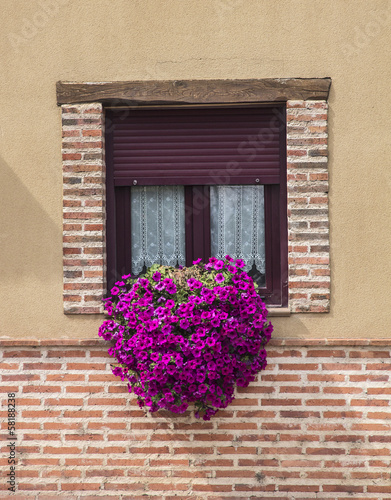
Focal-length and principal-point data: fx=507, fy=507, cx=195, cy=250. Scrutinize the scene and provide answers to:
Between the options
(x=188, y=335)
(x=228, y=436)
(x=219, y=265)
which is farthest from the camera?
(x=228, y=436)

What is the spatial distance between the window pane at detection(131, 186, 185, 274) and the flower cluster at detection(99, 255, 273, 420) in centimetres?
→ 34

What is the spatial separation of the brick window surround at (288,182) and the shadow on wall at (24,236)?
0.14 meters

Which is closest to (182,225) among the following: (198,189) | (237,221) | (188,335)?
(198,189)

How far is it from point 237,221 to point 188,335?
1098mm

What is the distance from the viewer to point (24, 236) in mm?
4055

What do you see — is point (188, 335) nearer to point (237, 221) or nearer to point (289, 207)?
point (237, 221)

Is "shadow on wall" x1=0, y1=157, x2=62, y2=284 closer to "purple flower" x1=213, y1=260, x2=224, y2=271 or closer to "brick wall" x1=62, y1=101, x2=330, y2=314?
"brick wall" x1=62, y1=101, x2=330, y2=314

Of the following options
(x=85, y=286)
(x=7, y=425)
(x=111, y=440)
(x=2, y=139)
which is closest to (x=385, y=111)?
(x=85, y=286)

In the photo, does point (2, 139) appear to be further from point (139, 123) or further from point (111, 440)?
point (111, 440)

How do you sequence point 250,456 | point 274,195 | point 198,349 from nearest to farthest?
point 198,349, point 250,456, point 274,195

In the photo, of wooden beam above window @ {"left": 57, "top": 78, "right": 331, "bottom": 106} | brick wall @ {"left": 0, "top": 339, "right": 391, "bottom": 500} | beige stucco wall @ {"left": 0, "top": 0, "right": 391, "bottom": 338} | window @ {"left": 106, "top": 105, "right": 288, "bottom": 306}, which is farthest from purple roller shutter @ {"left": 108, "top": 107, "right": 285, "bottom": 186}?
brick wall @ {"left": 0, "top": 339, "right": 391, "bottom": 500}

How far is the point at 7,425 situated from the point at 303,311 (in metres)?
2.49

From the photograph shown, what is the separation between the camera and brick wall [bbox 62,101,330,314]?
3.96 metres

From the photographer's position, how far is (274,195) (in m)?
4.18
